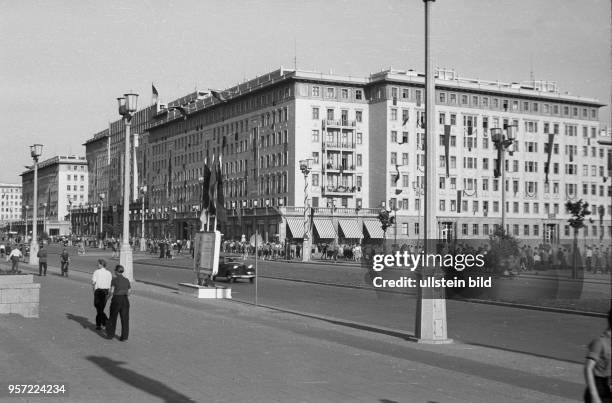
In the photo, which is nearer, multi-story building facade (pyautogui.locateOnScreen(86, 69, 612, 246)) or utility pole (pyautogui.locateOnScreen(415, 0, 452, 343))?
utility pole (pyautogui.locateOnScreen(415, 0, 452, 343))

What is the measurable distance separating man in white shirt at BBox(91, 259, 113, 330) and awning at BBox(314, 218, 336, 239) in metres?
67.8

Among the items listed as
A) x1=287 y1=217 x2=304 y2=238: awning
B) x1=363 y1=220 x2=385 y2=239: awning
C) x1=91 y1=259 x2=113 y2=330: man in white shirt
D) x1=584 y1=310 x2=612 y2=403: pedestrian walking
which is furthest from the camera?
x1=363 y1=220 x2=385 y2=239: awning

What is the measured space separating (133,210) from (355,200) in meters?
52.8

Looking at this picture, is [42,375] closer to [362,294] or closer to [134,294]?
[134,294]

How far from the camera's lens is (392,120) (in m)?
86.6

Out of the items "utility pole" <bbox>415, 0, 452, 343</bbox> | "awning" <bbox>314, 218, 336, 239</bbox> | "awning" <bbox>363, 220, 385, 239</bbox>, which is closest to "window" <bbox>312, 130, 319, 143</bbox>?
"awning" <bbox>314, 218, 336, 239</bbox>

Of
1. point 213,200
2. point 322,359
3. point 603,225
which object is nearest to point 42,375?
point 322,359

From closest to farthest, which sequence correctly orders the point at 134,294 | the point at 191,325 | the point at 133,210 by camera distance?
the point at 191,325
the point at 134,294
the point at 133,210

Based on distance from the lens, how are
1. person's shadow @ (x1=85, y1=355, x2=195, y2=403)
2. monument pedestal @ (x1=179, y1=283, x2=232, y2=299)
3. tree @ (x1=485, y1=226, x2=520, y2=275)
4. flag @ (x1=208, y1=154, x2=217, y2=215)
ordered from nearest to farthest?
person's shadow @ (x1=85, y1=355, x2=195, y2=403), monument pedestal @ (x1=179, y1=283, x2=232, y2=299), flag @ (x1=208, y1=154, x2=217, y2=215), tree @ (x1=485, y1=226, x2=520, y2=275)

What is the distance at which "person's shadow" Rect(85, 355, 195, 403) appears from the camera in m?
8.81

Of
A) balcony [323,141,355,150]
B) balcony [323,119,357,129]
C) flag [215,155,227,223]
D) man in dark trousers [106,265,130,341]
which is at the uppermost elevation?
balcony [323,119,357,129]

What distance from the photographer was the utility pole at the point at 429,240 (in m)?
13.7

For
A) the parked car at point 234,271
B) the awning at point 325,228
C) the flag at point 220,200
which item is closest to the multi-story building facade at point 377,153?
the awning at point 325,228

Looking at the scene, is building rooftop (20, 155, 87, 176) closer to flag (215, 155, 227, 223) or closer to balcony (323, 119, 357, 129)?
balcony (323, 119, 357, 129)
